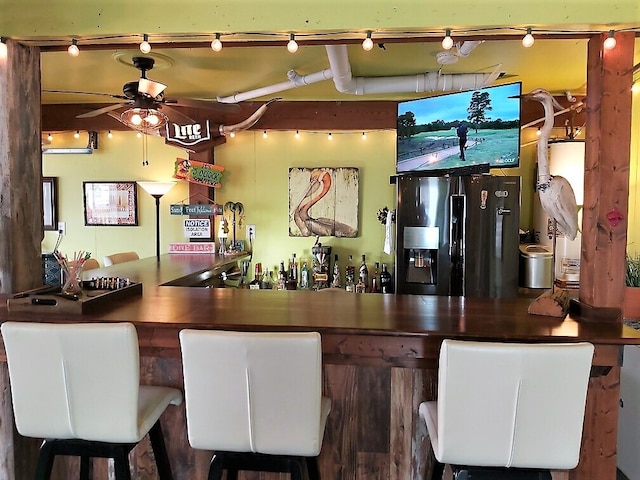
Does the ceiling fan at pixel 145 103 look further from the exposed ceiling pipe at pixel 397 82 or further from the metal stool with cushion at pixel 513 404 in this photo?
the metal stool with cushion at pixel 513 404

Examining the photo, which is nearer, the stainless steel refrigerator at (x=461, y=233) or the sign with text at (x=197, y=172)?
Result: the stainless steel refrigerator at (x=461, y=233)

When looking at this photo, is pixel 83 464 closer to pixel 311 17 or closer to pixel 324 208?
pixel 311 17

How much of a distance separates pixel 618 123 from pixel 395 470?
172cm

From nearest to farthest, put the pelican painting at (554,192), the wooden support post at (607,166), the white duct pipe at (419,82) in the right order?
the wooden support post at (607,166)
the pelican painting at (554,192)
the white duct pipe at (419,82)

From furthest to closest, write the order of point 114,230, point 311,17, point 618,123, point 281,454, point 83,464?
point 114,230 → point 311,17 → point 618,123 → point 83,464 → point 281,454

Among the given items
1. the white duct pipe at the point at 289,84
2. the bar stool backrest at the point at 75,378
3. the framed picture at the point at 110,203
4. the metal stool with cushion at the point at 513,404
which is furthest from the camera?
the framed picture at the point at 110,203

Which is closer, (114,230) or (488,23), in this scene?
(488,23)

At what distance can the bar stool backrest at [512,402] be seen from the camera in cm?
138

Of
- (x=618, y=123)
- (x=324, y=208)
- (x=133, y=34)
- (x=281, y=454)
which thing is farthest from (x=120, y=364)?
(x=324, y=208)

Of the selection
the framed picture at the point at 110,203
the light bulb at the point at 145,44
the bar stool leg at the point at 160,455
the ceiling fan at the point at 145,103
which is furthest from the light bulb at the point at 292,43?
the framed picture at the point at 110,203

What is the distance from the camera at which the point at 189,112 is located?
15.8ft

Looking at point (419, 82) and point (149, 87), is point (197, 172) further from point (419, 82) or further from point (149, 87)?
point (419, 82)

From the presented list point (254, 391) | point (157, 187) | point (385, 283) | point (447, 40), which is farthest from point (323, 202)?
point (254, 391)

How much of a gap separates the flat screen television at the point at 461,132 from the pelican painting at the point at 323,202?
84 cm
